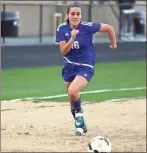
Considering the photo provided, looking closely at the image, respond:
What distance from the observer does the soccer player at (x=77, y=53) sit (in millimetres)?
8984

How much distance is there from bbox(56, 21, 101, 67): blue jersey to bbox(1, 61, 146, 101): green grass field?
4654 millimetres

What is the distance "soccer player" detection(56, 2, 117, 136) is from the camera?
8984 mm

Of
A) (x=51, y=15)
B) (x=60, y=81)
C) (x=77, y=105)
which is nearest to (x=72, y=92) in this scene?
(x=77, y=105)

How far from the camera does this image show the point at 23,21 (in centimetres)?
2502

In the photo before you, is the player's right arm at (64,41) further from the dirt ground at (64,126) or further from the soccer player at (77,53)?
the dirt ground at (64,126)

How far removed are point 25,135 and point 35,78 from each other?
337 inches

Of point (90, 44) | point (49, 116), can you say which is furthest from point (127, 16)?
point (90, 44)

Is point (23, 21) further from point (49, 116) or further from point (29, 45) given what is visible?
point (49, 116)

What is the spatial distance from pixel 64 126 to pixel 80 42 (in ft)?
5.22

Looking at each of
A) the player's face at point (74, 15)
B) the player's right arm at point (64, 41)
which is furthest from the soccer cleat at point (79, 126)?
the player's face at point (74, 15)

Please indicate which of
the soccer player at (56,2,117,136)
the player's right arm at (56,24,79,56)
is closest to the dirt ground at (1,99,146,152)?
the soccer player at (56,2,117,136)

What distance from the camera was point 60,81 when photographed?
55.9 feet

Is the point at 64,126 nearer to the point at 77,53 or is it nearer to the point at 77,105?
the point at 77,105

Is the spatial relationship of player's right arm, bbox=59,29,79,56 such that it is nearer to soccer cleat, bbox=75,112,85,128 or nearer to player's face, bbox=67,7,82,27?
player's face, bbox=67,7,82,27
